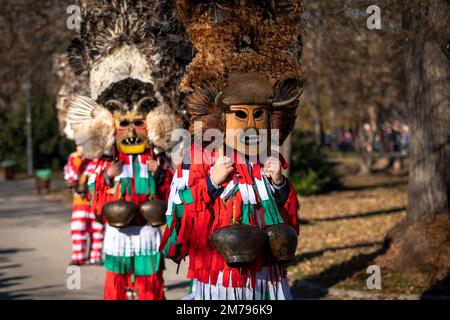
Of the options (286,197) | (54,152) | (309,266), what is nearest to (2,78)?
(309,266)

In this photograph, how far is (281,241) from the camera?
13.6 ft

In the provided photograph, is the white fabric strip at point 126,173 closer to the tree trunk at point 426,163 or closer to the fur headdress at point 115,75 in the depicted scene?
the fur headdress at point 115,75

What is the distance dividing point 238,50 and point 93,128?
258 centimetres

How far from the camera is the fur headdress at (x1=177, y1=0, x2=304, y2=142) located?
438 centimetres

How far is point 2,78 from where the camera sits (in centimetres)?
1449

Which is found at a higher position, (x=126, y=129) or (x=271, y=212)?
(x=126, y=129)

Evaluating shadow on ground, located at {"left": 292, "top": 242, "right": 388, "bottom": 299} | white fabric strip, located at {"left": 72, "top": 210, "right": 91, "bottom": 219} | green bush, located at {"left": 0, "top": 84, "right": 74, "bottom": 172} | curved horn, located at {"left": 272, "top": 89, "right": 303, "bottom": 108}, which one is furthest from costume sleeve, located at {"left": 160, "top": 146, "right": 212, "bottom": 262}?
green bush, located at {"left": 0, "top": 84, "right": 74, "bottom": 172}

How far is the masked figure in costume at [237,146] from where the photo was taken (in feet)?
14.1

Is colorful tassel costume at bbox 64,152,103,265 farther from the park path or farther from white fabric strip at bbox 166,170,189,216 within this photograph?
white fabric strip at bbox 166,170,189,216

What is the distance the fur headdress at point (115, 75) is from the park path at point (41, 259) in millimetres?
2319

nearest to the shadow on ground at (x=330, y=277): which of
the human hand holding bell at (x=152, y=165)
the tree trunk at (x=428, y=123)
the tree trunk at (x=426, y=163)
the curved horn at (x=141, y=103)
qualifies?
the tree trunk at (x=426, y=163)

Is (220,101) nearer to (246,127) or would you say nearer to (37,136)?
(246,127)

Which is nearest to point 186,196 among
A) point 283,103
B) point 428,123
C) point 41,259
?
point 283,103

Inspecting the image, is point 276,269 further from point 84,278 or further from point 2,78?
point 2,78
